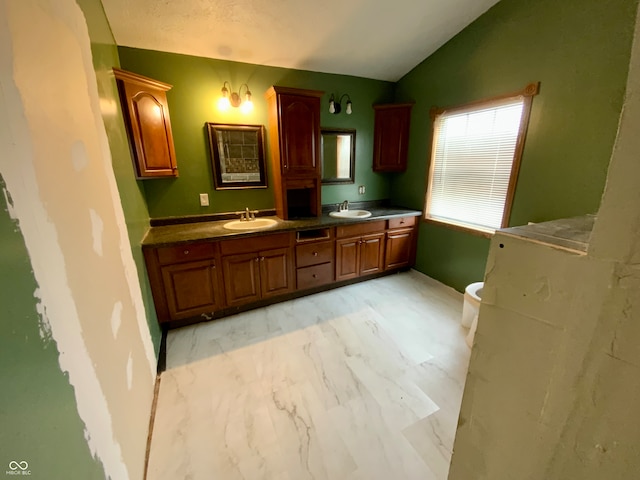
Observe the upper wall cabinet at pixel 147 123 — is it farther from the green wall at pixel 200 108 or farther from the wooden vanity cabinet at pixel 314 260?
the wooden vanity cabinet at pixel 314 260

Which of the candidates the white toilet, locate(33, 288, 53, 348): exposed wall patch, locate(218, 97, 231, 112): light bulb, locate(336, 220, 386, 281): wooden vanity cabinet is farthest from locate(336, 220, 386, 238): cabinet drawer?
locate(33, 288, 53, 348): exposed wall patch

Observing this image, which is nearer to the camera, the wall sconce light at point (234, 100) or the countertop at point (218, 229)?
the countertop at point (218, 229)

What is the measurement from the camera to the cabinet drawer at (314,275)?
270 centimetres

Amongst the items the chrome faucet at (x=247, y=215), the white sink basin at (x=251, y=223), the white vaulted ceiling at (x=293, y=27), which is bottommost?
the white sink basin at (x=251, y=223)

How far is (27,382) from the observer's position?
0.56 meters

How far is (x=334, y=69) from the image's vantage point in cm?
285

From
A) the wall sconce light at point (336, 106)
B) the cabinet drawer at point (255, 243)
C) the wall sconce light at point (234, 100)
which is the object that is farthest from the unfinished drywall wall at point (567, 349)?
the wall sconce light at point (336, 106)

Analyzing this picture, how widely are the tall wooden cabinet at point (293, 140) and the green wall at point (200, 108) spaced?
8.4 inches

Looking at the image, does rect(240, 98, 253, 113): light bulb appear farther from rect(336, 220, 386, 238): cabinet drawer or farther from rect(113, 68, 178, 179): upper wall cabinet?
rect(336, 220, 386, 238): cabinet drawer

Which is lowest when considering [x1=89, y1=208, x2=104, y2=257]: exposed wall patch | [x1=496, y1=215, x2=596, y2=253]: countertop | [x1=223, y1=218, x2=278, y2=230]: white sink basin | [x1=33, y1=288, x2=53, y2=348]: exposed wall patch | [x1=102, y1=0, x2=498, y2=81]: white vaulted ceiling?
[x1=223, y1=218, x2=278, y2=230]: white sink basin

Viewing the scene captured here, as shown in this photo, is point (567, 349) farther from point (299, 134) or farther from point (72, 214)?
point (299, 134)

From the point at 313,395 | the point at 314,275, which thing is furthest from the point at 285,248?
the point at 313,395

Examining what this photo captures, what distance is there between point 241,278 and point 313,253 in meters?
0.77

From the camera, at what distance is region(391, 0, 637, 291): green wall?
5.42 ft
